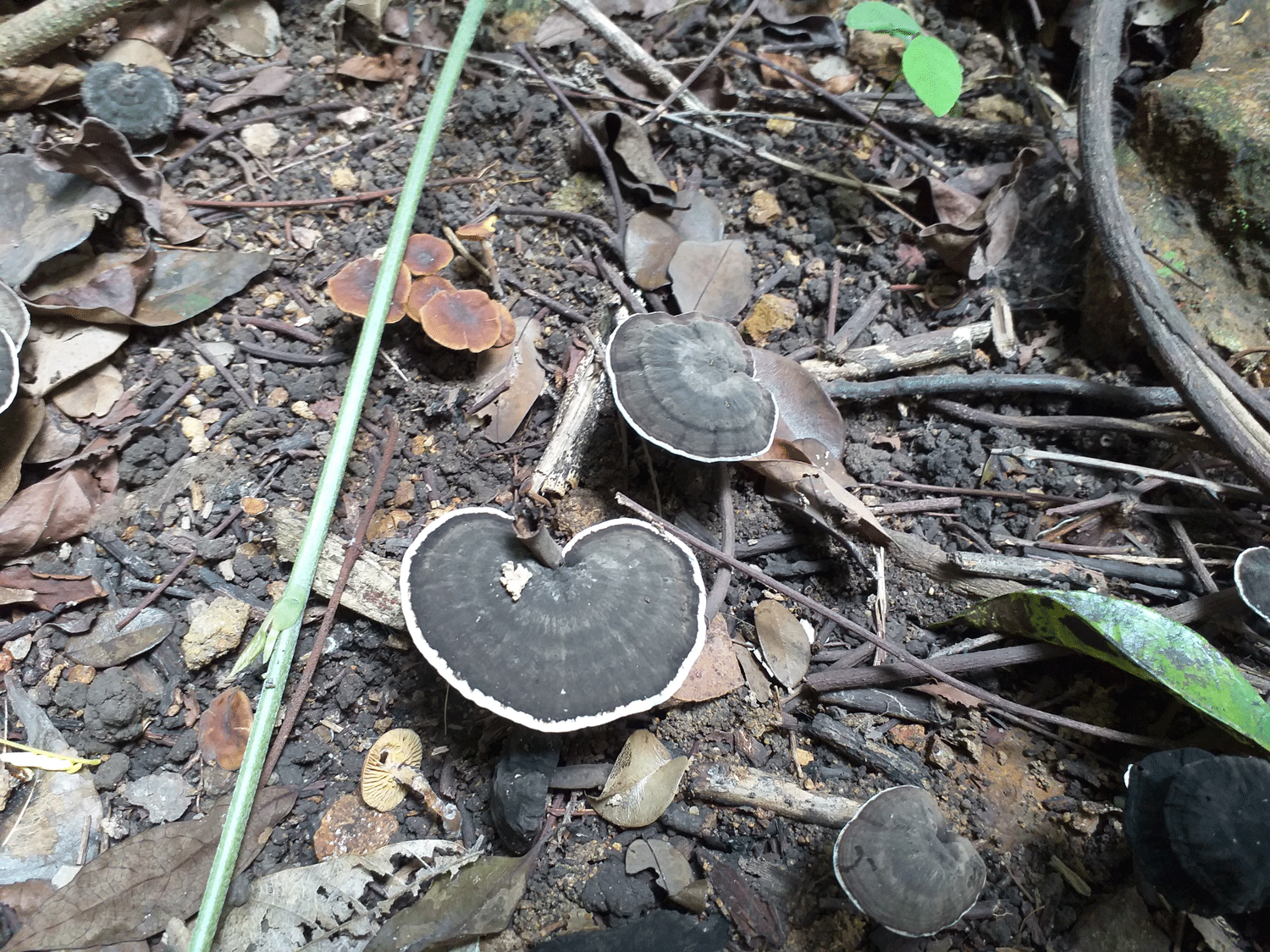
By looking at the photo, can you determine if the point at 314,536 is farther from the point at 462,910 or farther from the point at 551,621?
the point at 462,910

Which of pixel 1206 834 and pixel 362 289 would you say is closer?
pixel 1206 834

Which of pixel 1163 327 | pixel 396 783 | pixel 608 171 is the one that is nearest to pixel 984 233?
pixel 1163 327

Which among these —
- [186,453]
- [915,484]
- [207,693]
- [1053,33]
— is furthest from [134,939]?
[1053,33]

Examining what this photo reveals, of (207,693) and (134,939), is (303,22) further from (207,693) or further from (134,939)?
(134,939)

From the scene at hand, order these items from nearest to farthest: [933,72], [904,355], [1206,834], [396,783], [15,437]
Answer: [1206,834]
[396,783]
[15,437]
[933,72]
[904,355]

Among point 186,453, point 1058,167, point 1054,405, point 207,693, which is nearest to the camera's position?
point 207,693

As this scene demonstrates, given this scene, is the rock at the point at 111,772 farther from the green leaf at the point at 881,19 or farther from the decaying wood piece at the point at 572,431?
the green leaf at the point at 881,19
